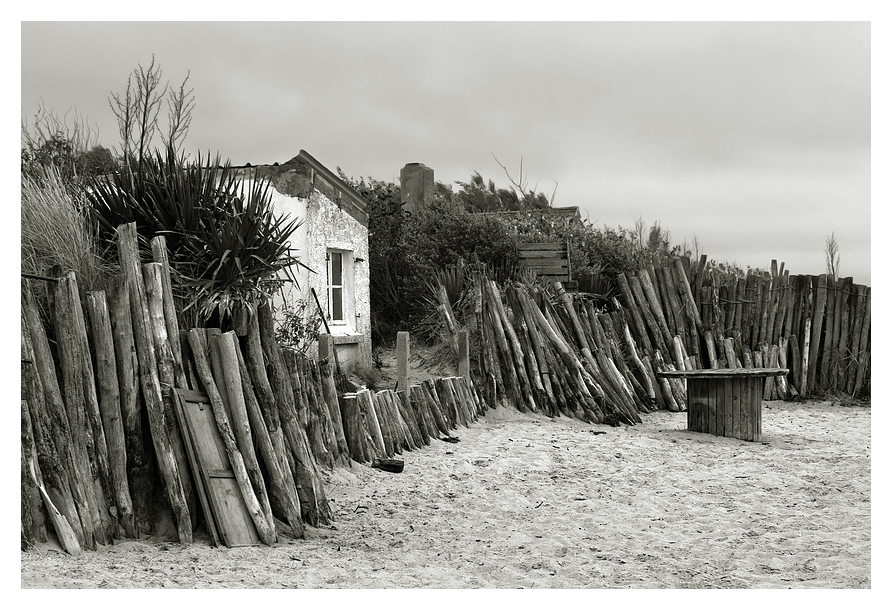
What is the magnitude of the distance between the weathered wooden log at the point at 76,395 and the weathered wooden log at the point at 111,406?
98 mm

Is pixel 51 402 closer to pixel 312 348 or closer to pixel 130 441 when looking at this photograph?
pixel 130 441

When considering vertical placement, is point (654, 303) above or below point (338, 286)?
below

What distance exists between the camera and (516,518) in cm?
533

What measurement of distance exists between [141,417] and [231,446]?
1.71 feet

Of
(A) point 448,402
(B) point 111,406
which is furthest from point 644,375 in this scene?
(B) point 111,406

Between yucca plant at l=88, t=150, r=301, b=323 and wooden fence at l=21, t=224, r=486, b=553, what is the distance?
3.94 feet

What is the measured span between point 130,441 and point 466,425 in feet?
15.2

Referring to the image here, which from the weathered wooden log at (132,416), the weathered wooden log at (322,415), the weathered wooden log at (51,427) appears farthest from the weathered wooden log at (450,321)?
the weathered wooden log at (51,427)

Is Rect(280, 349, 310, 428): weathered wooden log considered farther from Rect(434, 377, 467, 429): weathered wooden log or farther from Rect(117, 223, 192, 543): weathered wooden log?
Rect(434, 377, 467, 429): weathered wooden log

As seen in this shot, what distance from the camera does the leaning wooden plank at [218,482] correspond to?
4316mm

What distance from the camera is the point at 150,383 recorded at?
4387mm

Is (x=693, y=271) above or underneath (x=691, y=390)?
above

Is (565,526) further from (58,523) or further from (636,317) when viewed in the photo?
(636,317)

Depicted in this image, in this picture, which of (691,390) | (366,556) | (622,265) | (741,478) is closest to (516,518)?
(366,556)
